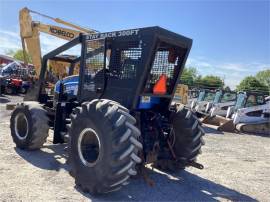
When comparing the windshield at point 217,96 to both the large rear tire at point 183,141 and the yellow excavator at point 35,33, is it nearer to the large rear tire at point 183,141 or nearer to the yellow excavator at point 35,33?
the yellow excavator at point 35,33

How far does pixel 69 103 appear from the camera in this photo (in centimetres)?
671

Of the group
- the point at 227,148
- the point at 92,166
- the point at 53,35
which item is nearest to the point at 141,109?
the point at 92,166

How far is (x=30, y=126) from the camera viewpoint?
6484 millimetres

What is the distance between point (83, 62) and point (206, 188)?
315cm

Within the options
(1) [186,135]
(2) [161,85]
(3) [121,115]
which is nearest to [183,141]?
(1) [186,135]

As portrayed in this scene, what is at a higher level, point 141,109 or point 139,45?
point 139,45

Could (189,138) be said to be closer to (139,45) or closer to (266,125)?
(139,45)

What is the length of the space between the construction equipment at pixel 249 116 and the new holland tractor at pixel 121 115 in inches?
396

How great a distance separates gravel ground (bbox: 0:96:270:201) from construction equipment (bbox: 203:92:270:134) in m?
8.15

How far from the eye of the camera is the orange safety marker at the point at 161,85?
18.1ft

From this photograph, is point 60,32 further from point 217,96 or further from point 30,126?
point 217,96

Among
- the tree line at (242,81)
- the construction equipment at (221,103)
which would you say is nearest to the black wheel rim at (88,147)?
the construction equipment at (221,103)

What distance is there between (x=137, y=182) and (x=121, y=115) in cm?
152

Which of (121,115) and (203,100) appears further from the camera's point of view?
(203,100)
